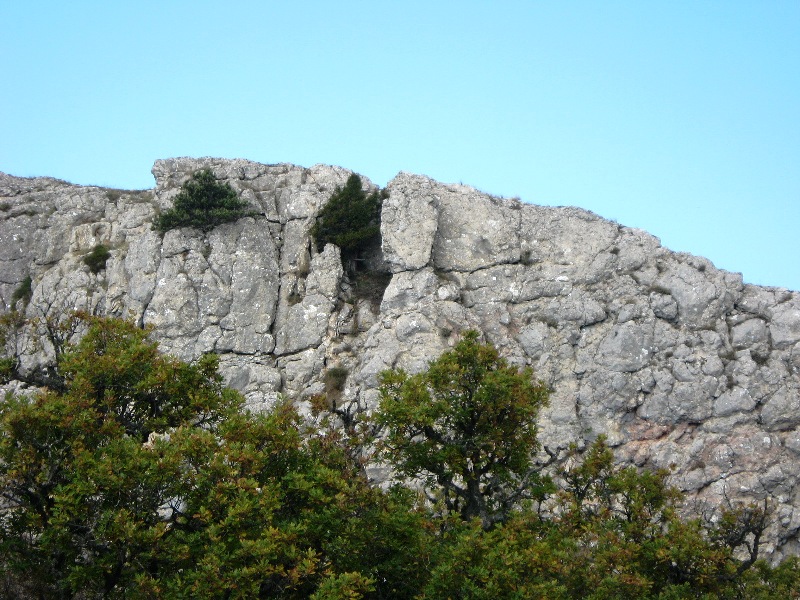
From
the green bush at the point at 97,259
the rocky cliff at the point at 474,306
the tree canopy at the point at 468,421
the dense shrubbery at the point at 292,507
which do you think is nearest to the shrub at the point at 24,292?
the rocky cliff at the point at 474,306

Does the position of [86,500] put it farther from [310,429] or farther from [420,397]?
[420,397]

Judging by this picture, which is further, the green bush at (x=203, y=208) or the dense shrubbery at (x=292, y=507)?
the green bush at (x=203, y=208)

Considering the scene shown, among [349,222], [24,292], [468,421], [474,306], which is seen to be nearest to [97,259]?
[24,292]

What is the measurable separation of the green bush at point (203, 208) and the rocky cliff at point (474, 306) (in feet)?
1.83

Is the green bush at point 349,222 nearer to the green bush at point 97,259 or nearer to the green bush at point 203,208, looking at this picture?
the green bush at point 203,208

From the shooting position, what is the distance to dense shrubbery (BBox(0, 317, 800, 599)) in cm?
1619

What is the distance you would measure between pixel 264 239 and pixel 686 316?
1879cm

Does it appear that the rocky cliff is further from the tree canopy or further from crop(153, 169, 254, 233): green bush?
the tree canopy

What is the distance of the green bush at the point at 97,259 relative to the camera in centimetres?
4372

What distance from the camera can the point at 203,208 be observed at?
140 feet

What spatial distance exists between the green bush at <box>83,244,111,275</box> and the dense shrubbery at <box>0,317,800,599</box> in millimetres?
24057

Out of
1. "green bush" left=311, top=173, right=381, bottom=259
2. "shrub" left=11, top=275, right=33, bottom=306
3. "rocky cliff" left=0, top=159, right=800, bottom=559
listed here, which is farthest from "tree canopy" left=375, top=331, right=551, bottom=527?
"shrub" left=11, top=275, right=33, bottom=306

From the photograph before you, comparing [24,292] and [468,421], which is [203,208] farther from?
[468,421]

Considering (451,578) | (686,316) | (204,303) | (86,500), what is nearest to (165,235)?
(204,303)
